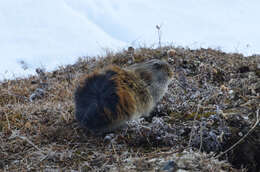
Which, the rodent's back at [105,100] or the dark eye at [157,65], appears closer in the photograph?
the rodent's back at [105,100]

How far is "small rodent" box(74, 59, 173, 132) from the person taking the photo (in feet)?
9.09

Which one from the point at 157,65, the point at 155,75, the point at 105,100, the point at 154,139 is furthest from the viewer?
the point at 157,65

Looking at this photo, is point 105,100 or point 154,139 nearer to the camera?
point 105,100

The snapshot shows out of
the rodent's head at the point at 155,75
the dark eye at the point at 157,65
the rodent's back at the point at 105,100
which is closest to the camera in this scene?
the rodent's back at the point at 105,100

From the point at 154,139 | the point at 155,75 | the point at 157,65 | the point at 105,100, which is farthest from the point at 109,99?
the point at 157,65

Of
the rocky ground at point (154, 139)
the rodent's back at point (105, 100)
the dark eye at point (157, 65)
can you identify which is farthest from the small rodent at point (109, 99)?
the dark eye at point (157, 65)

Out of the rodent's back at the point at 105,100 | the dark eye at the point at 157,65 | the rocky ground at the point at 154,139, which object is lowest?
the rocky ground at the point at 154,139

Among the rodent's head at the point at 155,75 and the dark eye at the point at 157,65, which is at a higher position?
the dark eye at the point at 157,65

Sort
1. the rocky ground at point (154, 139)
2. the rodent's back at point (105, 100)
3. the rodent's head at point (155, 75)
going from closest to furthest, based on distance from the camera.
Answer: the rocky ground at point (154, 139) < the rodent's back at point (105, 100) < the rodent's head at point (155, 75)

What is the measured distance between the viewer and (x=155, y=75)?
3.96 metres

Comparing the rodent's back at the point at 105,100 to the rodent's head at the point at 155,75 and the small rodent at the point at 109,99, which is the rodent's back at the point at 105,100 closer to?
the small rodent at the point at 109,99

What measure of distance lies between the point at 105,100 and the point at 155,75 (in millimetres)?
1349

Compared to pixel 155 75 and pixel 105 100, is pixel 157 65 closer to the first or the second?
pixel 155 75

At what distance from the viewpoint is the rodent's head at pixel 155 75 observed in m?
3.80
